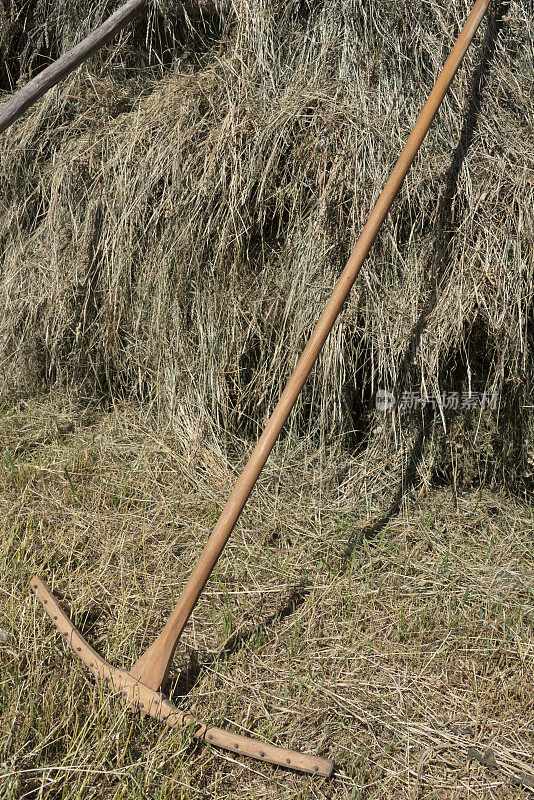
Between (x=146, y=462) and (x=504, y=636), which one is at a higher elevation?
(x=146, y=462)

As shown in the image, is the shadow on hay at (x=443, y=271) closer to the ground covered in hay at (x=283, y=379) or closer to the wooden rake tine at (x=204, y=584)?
the ground covered in hay at (x=283, y=379)

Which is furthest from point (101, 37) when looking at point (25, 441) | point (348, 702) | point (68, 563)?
point (348, 702)

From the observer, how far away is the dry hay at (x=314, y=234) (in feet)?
7.59

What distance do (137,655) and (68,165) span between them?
2049mm

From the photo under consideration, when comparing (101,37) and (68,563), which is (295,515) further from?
(101,37)

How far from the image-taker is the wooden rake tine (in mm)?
1522

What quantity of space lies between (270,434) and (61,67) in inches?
60.0

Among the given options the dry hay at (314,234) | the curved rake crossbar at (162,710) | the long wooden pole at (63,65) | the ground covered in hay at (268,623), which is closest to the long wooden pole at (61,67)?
the long wooden pole at (63,65)

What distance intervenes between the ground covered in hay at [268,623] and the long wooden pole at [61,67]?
120 cm

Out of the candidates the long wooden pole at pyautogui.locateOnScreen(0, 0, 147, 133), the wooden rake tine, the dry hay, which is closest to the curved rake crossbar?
the wooden rake tine

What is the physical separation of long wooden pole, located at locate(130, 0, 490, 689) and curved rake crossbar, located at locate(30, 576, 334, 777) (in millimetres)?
35

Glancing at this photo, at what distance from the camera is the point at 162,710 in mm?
1592

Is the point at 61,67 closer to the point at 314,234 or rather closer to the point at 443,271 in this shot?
the point at 314,234

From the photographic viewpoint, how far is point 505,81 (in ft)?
7.88
